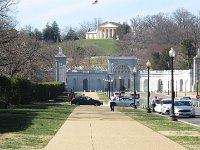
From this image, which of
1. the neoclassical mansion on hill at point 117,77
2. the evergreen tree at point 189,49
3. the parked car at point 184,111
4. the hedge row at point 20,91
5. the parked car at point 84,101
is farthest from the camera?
the neoclassical mansion on hill at point 117,77

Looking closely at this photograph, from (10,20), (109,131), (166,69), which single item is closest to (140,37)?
(166,69)

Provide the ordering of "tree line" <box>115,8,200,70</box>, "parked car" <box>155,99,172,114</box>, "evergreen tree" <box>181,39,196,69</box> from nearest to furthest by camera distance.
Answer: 1. "parked car" <box>155,99,172,114</box>
2. "evergreen tree" <box>181,39,196,69</box>
3. "tree line" <box>115,8,200,70</box>

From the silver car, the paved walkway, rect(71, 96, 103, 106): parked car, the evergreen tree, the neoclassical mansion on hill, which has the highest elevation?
the evergreen tree

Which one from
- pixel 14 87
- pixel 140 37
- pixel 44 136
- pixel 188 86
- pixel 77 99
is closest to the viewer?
pixel 44 136

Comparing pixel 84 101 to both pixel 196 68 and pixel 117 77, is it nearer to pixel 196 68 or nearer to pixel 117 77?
pixel 196 68

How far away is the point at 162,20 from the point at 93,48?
2853cm


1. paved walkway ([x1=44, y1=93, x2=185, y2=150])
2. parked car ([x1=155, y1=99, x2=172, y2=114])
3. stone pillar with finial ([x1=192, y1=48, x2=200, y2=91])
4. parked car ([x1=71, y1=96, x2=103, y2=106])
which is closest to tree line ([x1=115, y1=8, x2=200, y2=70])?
stone pillar with finial ([x1=192, y1=48, x2=200, y2=91])

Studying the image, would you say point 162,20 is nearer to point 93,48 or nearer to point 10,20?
point 93,48

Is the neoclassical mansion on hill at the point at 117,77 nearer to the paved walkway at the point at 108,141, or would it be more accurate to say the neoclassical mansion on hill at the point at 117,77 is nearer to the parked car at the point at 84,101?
the parked car at the point at 84,101

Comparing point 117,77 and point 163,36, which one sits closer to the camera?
point 117,77

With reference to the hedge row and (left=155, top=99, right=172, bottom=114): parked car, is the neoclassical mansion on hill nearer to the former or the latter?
the hedge row

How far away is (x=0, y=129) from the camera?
22375 mm

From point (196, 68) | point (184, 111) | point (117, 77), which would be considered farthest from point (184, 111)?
point (117, 77)

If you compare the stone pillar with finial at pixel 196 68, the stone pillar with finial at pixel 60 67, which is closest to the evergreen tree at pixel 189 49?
the stone pillar with finial at pixel 196 68
